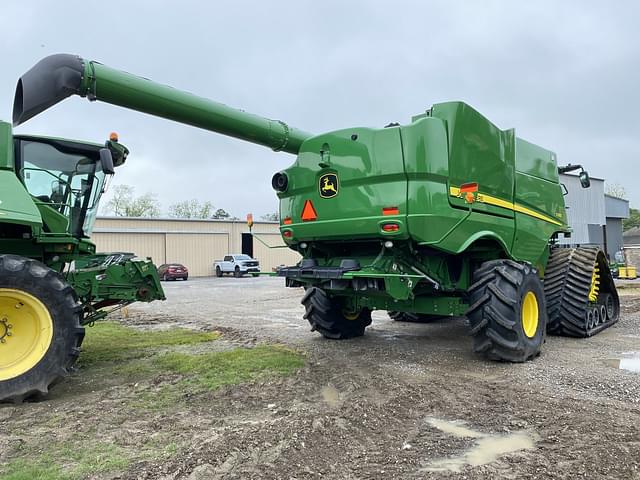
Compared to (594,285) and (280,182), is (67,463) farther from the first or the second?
(594,285)

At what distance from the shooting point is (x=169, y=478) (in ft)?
9.93

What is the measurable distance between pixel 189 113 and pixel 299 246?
7.71 feet

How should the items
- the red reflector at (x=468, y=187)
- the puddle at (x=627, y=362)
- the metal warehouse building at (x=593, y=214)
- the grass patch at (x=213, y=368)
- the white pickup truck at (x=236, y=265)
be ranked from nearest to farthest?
the grass patch at (x=213, y=368), the puddle at (x=627, y=362), the red reflector at (x=468, y=187), the metal warehouse building at (x=593, y=214), the white pickup truck at (x=236, y=265)

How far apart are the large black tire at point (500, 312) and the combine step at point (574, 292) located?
1857 mm

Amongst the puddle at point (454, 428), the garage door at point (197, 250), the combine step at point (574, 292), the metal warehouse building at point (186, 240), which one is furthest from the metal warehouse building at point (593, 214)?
the puddle at point (454, 428)

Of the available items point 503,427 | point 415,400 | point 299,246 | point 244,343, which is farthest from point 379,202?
point 244,343

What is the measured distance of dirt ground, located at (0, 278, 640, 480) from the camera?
3.21 meters

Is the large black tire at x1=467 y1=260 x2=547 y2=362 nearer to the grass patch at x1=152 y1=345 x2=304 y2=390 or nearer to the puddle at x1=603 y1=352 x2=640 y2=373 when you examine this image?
the puddle at x1=603 y1=352 x2=640 y2=373

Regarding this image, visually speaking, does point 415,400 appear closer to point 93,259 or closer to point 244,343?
point 244,343

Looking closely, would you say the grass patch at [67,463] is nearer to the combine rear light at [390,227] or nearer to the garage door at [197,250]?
the combine rear light at [390,227]

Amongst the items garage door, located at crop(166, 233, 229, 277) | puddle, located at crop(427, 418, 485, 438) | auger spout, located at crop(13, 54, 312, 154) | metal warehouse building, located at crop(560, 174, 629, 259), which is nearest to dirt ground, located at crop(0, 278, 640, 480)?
puddle, located at crop(427, 418, 485, 438)

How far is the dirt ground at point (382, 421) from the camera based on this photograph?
321 centimetres

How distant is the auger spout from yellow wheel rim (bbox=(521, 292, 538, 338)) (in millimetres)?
4307

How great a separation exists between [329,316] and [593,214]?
30.5 m
